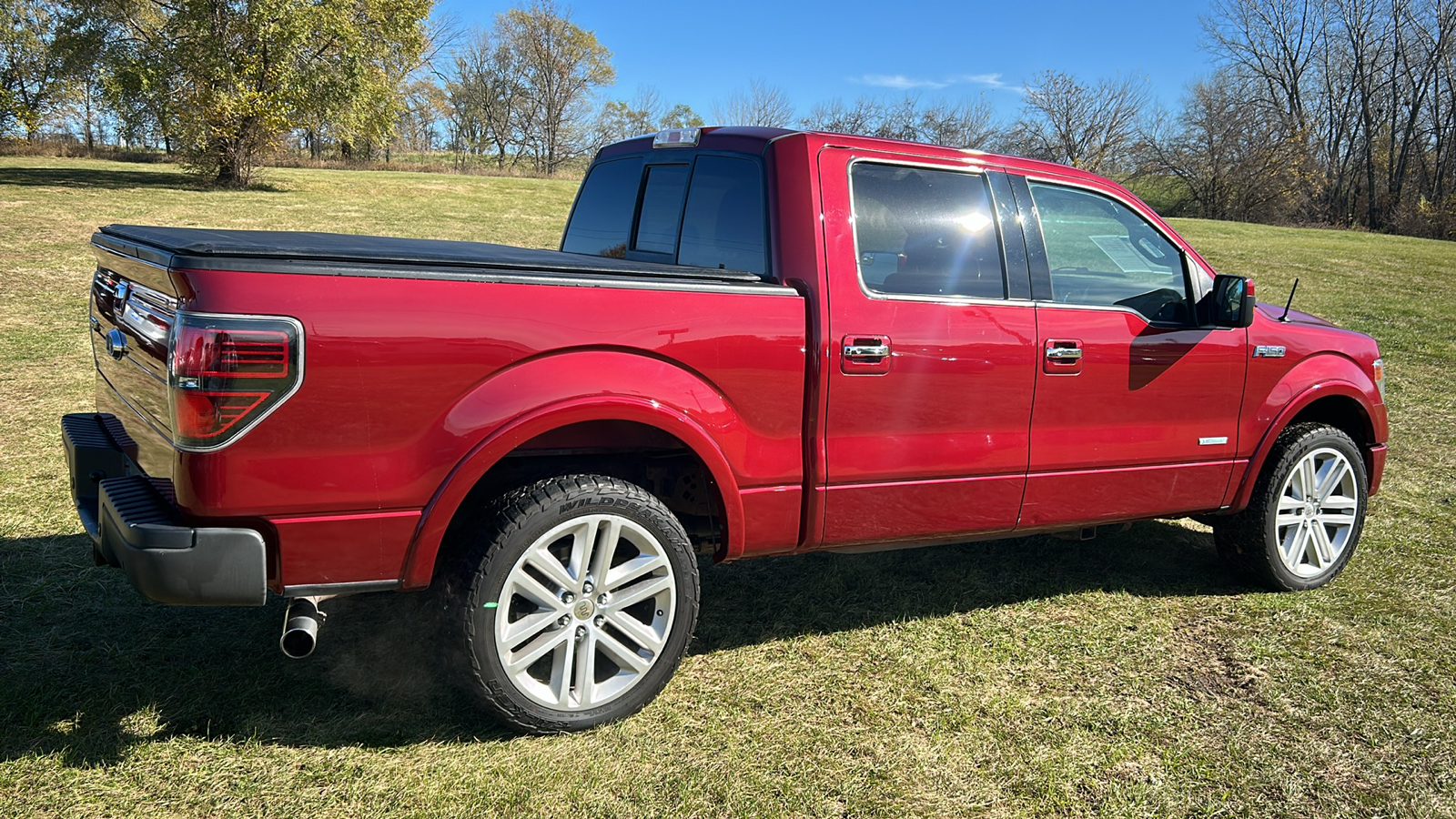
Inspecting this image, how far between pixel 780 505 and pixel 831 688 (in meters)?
0.72

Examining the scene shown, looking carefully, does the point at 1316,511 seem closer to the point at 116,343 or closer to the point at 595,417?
the point at 595,417

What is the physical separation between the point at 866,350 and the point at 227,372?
196 centimetres

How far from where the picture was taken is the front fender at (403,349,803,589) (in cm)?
273

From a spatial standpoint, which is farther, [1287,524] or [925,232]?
[1287,524]

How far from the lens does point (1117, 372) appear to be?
382 cm

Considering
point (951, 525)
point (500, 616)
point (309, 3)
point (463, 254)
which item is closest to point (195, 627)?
point (500, 616)

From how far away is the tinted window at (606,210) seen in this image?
167 inches

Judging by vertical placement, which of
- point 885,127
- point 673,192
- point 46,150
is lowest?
point 673,192

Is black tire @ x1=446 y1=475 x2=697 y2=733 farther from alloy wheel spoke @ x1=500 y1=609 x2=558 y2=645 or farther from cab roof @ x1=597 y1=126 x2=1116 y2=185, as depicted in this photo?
cab roof @ x1=597 y1=126 x2=1116 y2=185

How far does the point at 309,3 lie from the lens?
22.2m

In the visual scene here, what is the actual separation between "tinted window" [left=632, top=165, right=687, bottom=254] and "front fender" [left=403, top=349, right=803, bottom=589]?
3.53 feet

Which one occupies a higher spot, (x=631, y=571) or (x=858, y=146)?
(x=858, y=146)

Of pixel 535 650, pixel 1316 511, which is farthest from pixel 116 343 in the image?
pixel 1316 511

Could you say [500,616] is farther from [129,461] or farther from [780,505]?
[129,461]
